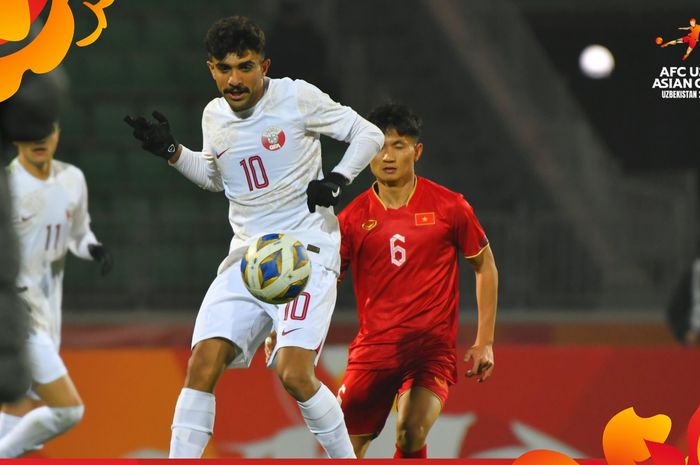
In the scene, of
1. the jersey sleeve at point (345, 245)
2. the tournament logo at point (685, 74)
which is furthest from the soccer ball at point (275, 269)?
the tournament logo at point (685, 74)

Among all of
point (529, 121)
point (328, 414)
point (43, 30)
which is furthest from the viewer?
point (529, 121)

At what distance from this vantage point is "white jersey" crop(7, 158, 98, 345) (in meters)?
6.12

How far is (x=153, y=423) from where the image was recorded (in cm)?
666

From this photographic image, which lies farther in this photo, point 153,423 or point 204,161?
point 153,423

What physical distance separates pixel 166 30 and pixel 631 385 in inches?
262

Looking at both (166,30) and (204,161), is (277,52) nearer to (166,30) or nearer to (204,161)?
(166,30)

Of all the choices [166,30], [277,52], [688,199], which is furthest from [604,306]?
[166,30]

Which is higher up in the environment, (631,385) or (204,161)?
(204,161)

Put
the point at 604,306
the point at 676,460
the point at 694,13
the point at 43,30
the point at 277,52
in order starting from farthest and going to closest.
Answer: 1. the point at 694,13
2. the point at 277,52
3. the point at 604,306
4. the point at 43,30
5. the point at 676,460

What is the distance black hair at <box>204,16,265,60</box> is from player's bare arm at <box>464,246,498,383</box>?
1.32m

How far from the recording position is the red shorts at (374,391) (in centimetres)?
495

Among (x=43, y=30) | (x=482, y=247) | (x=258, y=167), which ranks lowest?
(x=482, y=247)
